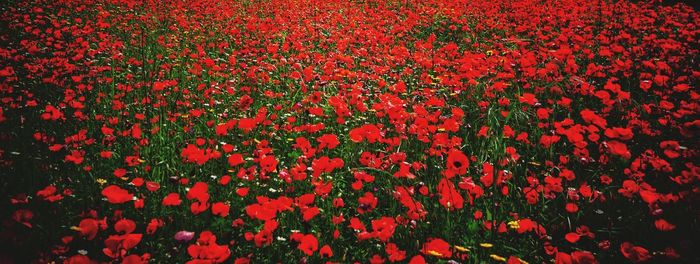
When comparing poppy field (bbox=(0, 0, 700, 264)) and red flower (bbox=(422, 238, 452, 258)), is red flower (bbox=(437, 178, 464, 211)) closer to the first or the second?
poppy field (bbox=(0, 0, 700, 264))

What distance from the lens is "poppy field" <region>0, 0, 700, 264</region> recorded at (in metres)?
1.72

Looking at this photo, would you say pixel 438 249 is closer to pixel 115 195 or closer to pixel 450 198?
pixel 450 198

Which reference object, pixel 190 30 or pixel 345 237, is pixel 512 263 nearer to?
pixel 345 237

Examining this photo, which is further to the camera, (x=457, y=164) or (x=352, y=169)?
(x=457, y=164)

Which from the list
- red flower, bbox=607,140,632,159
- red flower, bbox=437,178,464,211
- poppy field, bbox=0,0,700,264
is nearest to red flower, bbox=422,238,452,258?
poppy field, bbox=0,0,700,264

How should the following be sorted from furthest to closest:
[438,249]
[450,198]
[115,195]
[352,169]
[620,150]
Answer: [620,150], [450,198], [352,169], [115,195], [438,249]

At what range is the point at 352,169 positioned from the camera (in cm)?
178

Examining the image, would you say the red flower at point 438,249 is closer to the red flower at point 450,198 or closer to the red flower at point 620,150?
the red flower at point 450,198

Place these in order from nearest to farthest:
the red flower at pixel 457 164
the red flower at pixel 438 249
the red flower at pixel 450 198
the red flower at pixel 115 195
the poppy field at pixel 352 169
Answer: the red flower at pixel 438 249 → the red flower at pixel 115 195 → the poppy field at pixel 352 169 → the red flower at pixel 450 198 → the red flower at pixel 457 164

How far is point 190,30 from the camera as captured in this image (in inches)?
250

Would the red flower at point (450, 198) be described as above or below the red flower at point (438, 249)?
below

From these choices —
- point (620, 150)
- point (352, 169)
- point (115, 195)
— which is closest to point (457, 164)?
point (352, 169)

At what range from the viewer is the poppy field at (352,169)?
1716 mm

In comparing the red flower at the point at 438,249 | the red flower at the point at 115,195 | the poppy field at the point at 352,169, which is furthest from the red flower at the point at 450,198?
the red flower at the point at 115,195
